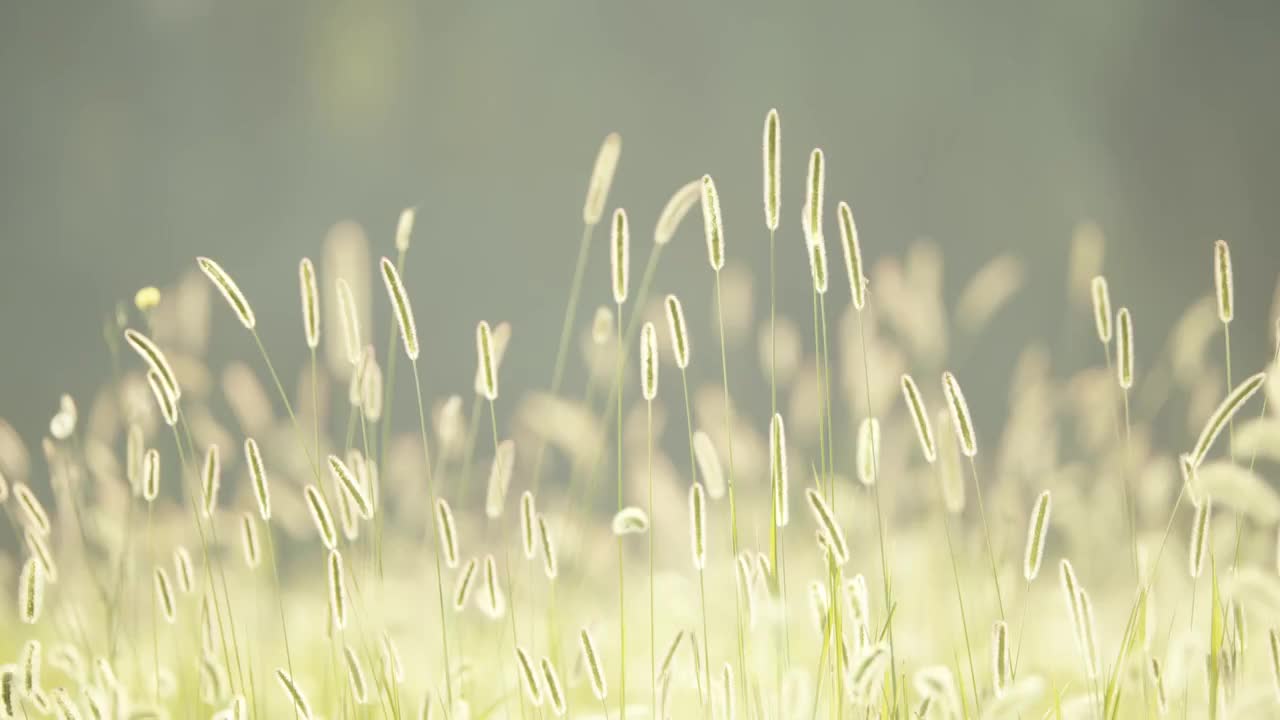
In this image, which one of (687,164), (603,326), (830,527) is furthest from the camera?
(687,164)

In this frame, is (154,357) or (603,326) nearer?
(154,357)

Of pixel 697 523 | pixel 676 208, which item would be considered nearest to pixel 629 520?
pixel 697 523

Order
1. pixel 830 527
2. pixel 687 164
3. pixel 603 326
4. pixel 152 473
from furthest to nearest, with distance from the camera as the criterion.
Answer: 1. pixel 687 164
2. pixel 603 326
3. pixel 152 473
4. pixel 830 527

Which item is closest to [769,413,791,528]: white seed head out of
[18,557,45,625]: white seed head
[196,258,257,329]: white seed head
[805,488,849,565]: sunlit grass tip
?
[805,488,849,565]: sunlit grass tip

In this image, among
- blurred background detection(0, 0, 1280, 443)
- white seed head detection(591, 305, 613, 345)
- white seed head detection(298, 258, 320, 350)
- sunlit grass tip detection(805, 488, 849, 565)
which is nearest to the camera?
sunlit grass tip detection(805, 488, 849, 565)

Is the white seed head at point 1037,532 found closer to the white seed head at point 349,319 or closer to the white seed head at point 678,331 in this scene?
the white seed head at point 678,331

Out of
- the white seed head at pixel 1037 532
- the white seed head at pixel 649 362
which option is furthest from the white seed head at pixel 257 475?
the white seed head at pixel 1037 532

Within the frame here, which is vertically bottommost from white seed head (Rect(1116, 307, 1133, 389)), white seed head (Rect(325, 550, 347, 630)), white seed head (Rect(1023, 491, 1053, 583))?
white seed head (Rect(1023, 491, 1053, 583))

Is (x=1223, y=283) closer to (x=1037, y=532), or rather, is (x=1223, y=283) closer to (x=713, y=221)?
(x=1037, y=532)

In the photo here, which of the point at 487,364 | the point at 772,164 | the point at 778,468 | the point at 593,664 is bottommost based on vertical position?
the point at 593,664

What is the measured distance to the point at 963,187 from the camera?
3.87 meters

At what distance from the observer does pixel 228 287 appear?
0.66 metres

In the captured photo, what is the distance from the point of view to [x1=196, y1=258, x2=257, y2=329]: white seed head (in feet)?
2.12

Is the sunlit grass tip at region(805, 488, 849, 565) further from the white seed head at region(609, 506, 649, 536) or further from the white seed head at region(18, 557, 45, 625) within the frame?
the white seed head at region(18, 557, 45, 625)
